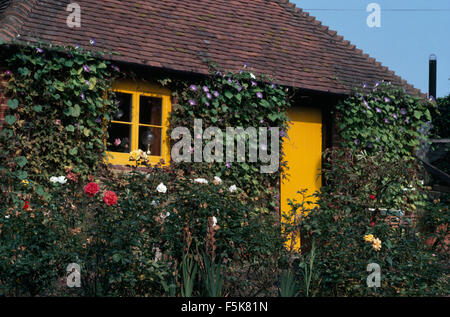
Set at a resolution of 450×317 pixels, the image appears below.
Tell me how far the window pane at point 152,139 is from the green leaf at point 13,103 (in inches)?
75.6

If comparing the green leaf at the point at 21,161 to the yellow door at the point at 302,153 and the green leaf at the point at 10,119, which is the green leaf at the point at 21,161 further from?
the yellow door at the point at 302,153

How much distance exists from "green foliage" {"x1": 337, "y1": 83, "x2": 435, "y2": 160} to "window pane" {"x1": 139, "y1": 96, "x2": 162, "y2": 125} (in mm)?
3356

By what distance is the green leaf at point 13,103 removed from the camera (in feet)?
24.5

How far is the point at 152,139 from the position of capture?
346 inches

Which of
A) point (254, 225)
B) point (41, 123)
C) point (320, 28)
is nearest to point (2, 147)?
point (41, 123)

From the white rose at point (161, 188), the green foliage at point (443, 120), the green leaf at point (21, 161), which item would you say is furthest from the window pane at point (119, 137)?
the green foliage at point (443, 120)

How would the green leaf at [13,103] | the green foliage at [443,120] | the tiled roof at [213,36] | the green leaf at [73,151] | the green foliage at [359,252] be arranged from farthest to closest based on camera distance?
the green foliage at [443,120] < the tiled roof at [213,36] < the green leaf at [73,151] < the green leaf at [13,103] < the green foliage at [359,252]

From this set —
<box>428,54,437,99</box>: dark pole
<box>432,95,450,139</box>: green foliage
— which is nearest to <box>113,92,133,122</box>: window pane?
<box>432,95,450,139</box>: green foliage

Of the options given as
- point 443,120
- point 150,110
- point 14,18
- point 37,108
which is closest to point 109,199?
point 37,108

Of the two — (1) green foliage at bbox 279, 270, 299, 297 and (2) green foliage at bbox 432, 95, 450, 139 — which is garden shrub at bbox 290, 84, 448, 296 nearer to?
(1) green foliage at bbox 279, 270, 299, 297

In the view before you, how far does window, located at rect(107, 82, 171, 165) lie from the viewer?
8.50 meters

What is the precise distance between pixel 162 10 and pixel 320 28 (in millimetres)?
3587

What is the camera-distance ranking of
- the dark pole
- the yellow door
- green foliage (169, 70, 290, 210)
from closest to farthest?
1. green foliage (169, 70, 290, 210)
2. the yellow door
3. the dark pole
